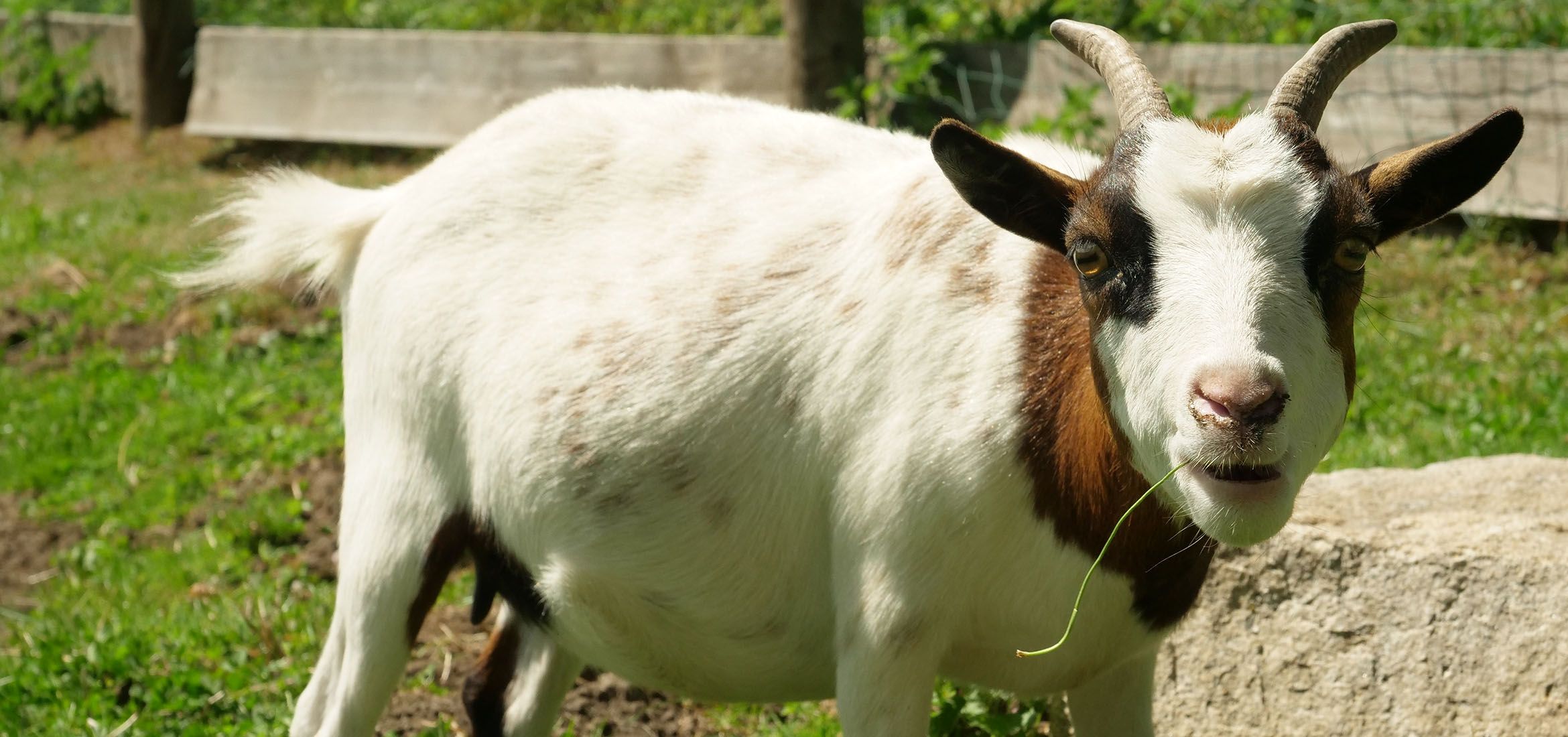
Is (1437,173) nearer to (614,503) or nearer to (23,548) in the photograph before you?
(614,503)

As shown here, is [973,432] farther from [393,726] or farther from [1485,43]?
[1485,43]

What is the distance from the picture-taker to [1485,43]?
755 cm

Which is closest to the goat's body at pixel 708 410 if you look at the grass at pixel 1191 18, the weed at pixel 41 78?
the grass at pixel 1191 18

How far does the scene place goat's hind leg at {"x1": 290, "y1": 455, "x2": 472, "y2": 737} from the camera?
149 inches

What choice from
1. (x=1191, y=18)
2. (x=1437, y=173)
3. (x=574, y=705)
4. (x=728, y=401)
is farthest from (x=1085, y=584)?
(x=1191, y=18)

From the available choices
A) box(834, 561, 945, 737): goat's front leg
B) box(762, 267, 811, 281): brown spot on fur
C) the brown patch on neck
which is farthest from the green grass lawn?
box(762, 267, 811, 281): brown spot on fur

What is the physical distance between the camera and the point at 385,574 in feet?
12.5

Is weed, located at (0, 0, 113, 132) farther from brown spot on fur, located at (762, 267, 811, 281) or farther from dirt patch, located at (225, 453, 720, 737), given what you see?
brown spot on fur, located at (762, 267, 811, 281)

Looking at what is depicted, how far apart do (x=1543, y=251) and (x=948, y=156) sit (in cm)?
537

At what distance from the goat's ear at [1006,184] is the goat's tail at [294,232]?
6.09 feet

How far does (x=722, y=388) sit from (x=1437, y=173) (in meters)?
1.50

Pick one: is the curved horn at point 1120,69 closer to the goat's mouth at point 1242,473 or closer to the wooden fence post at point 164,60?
the goat's mouth at point 1242,473

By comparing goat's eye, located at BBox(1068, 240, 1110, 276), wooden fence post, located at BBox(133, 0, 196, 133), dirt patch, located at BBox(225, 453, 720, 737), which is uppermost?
goat's eye, located at BBox(1068, 240, 1110, 276)

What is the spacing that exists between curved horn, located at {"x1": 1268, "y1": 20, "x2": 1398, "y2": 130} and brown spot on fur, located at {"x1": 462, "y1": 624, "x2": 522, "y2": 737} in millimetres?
2562
